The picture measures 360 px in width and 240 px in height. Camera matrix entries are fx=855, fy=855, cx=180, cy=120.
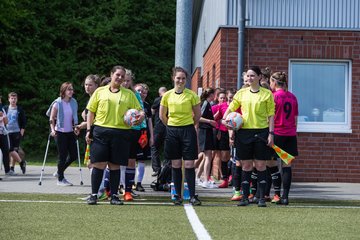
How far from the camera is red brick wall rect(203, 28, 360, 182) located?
18.9m

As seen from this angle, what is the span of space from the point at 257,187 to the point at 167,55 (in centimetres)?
2562

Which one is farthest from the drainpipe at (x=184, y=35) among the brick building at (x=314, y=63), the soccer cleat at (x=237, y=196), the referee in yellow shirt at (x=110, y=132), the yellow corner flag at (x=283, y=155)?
the brick building at (x=314, y=63)

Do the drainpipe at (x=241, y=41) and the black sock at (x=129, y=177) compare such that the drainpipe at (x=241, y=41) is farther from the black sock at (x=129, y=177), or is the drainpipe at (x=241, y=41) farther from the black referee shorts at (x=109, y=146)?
the black referee shorts at (x=109, y=146)

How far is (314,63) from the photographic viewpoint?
19297 mm

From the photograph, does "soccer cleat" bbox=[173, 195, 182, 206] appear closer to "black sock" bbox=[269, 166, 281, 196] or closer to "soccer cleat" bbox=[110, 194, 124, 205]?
"soccer cleat" bbox=[110, 194, 124, 205]

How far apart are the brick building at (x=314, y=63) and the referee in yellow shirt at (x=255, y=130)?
21.4 ft

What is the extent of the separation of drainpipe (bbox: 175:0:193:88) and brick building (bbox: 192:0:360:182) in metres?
4.42

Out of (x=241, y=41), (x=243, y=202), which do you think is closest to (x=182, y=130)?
(x=243, y=202)

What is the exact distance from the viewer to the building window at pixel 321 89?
1923 centimetres

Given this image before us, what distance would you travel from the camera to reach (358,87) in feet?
62.4

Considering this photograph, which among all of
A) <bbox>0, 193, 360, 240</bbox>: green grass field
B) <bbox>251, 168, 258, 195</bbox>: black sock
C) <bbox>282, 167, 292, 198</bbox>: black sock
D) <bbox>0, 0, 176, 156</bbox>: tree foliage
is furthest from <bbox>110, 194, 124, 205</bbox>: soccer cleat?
<bbox>0, 0, 176, 156</bbox>: tree foliage

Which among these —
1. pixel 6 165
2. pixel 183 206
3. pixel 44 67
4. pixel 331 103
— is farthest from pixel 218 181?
pixel 44 67

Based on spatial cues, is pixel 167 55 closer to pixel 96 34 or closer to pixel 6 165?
pixel 96 34

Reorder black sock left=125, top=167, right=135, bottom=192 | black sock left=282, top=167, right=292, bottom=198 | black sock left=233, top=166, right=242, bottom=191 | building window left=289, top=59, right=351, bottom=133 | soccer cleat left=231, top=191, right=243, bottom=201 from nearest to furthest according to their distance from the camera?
black sock left=282, top=167, right=292, bottom=198 → black sock left=125, top=167, right=135, bottom=192 → soccer cleat left=231, top=191, right=243, bottom=201 → black sock left=233, top=166, right=242, bottom=191 → building window left=289, top=59, right=351, bottom=133
